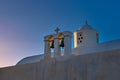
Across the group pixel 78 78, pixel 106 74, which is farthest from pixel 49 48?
pixel 106 74

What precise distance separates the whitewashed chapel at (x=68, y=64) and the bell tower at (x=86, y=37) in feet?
0.40

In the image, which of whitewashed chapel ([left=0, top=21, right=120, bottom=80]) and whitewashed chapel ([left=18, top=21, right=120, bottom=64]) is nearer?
whitewashed chapel ([left=0, top=21, right=120, bottom=80])

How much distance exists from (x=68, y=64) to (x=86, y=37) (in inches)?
171

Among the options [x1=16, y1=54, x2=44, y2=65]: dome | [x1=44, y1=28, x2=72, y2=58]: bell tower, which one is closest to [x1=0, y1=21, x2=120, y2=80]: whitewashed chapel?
[x1=44, y1=28, x2=72, y2=58]: bell tower

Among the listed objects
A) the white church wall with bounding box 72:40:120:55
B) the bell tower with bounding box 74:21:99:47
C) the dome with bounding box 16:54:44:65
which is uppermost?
the bell tower with bounding box 74:21:99:47

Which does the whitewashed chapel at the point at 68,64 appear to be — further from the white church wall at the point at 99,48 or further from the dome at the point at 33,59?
the dome at the point at 33,59

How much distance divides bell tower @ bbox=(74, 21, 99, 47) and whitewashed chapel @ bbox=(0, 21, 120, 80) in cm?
12

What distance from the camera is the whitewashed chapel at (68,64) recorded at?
6.30 m

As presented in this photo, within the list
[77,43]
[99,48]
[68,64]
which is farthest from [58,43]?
[77,43]

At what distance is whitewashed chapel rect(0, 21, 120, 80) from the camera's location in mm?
6305

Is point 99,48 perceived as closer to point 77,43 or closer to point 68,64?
point 77,43

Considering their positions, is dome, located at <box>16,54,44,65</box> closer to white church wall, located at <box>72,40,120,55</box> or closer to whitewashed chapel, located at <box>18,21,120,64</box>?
whitewashed chapel, located at <box>18,21,120,64</box>

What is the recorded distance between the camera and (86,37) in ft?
37.6

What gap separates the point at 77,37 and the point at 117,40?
8.00ft
